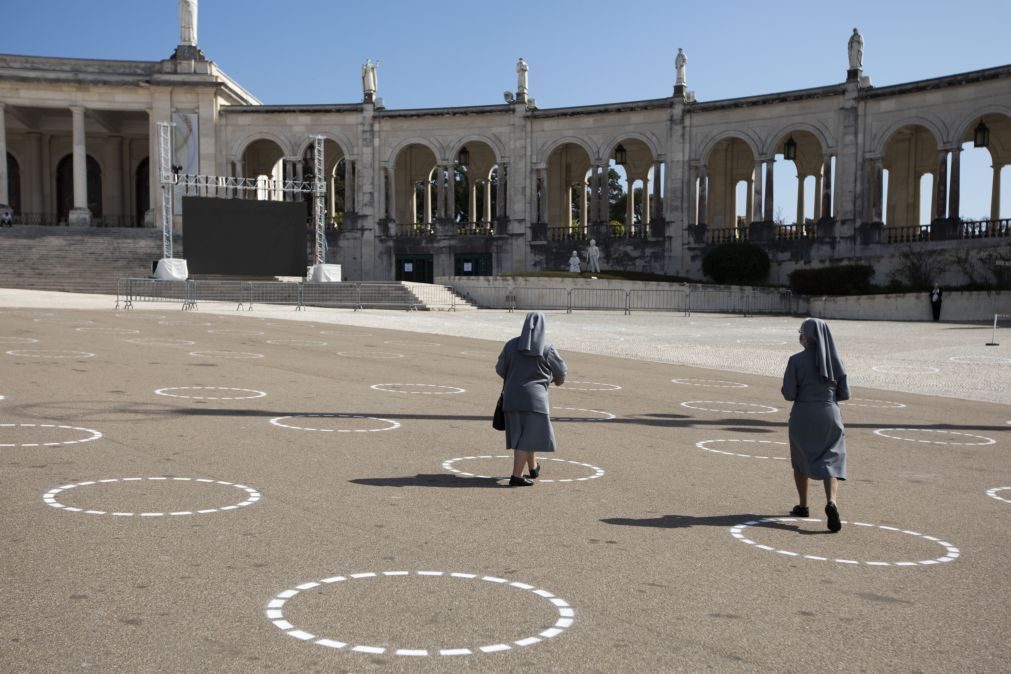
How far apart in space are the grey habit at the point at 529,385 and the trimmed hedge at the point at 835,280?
3649cm

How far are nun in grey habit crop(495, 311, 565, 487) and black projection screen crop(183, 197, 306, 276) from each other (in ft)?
137

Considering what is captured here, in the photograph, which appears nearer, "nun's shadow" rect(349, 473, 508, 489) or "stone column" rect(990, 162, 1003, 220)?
"nun's shadow" rect(349, 473, 508, 489)

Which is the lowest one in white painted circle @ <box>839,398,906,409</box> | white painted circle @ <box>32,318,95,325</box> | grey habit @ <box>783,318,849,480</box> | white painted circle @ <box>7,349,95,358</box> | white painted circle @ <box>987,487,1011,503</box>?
white painted circle @ <box>839,398,906,409</box>

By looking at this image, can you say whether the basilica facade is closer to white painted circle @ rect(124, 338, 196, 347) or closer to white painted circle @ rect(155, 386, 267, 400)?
→ white painted circle @ rect(124, 338, 196, 347)

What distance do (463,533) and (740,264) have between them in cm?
4488

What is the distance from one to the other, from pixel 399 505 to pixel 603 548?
1.76 metres

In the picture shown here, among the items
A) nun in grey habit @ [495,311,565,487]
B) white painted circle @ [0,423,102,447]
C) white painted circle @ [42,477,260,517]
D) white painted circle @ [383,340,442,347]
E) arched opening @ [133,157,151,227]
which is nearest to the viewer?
white painted circle @ [42,477,260,517]

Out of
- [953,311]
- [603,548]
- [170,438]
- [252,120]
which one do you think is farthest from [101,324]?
[252,120]

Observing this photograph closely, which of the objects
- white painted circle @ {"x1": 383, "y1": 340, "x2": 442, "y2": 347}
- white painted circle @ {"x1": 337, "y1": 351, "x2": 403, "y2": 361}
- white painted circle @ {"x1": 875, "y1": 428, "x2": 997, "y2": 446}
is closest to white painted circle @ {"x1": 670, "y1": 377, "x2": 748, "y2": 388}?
white painted circle @ {"x1": 875, "y1": 428, "x2": 997, "y2": 446}

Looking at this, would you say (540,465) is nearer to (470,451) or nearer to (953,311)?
(470,451)

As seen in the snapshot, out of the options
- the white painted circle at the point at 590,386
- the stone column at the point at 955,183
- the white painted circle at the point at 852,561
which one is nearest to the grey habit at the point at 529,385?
the white painted circle at the point at 852,561

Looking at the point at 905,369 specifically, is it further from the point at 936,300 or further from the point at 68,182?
the point at 68,182

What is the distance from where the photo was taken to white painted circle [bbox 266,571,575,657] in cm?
480

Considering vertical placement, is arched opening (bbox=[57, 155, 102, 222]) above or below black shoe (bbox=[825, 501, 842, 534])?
above
